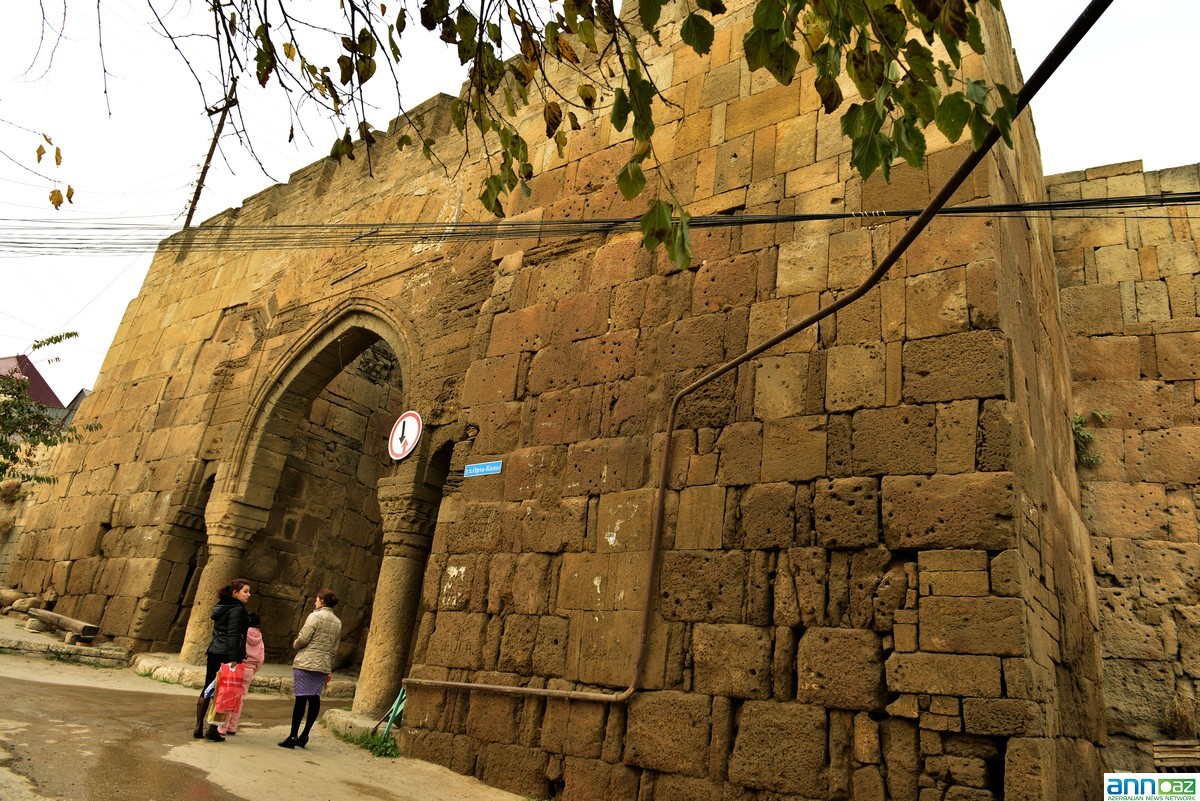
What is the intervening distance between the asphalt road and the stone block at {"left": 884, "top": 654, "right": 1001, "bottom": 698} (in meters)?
2.76

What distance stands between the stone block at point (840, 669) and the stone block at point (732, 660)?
23 centimetres

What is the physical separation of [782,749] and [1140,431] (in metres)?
4.57

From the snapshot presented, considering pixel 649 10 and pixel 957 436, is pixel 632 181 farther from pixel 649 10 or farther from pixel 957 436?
pixel 957 436

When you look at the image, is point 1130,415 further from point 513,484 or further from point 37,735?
point 37,735

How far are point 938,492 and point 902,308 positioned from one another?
4.03 ft

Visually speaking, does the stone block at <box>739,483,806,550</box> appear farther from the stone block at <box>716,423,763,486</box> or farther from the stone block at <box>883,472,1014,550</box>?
the stone block at <box>883,472,1014,550</box>

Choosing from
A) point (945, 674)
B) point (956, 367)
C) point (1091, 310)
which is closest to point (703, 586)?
point (945, 674)

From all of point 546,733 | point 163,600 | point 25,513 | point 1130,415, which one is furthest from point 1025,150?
point 25,513

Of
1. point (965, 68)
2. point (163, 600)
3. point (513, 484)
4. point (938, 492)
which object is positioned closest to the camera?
point (938, 492)

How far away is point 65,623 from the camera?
411 inches

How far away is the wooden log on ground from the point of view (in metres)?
10.3

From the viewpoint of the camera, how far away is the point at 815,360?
5320 mm

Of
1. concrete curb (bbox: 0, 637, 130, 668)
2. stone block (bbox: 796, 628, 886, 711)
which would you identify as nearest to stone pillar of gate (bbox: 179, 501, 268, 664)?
concrete curb (bbox: 0, 637, 130, 668)

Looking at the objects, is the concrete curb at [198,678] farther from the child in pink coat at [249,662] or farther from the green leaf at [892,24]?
the green leaf at [892,24]
